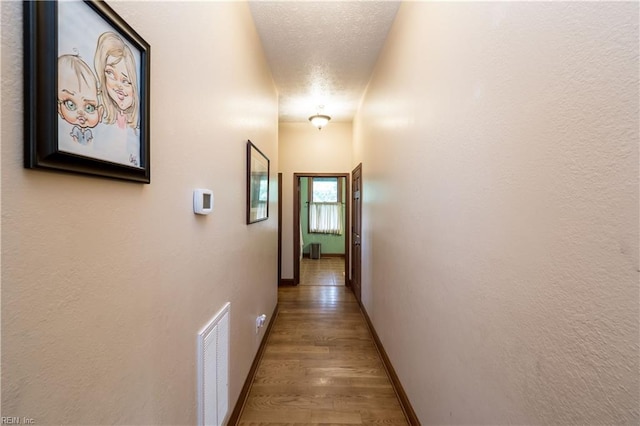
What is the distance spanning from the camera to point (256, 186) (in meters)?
2.25

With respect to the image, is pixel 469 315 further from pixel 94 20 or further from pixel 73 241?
pixel 94 20

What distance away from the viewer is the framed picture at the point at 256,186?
202cm

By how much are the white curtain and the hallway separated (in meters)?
4.52

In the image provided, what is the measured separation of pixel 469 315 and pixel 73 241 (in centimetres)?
127

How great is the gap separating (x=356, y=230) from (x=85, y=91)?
12.6 feet

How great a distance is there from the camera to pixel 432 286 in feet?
4.68

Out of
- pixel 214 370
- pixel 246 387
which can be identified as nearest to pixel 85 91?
pixel 214 370

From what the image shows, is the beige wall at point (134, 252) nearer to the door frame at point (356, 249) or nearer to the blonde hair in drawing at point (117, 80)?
the blonde hair in drawing at point (117, 80)

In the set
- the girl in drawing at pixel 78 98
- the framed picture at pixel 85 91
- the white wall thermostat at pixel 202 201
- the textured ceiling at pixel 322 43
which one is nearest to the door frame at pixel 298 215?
the textured ceiling at pixel 322 43

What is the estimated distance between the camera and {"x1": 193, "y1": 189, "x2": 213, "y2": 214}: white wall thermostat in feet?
3.83

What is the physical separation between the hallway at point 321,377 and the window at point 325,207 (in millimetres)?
4543

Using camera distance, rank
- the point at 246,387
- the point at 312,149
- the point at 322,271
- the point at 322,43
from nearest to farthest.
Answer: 1. the point at 246,387
2. the point at 322,43
3. the point at 312,149
4. the point at 322,271

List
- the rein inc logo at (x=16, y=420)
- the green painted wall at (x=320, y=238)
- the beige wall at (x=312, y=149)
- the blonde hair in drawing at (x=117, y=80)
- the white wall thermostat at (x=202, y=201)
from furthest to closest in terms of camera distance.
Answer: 1. the green painted wall at (x=320, y=238)
2. the beige wall at (x=312, y=149)
3. the white wall thermostat at (x=202, y=201)
4. the blonde hair in drawing at (x=117, y=80)
5. the rein inc logo at (x=16, y=420)

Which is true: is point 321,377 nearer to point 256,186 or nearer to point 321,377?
point 321,377
